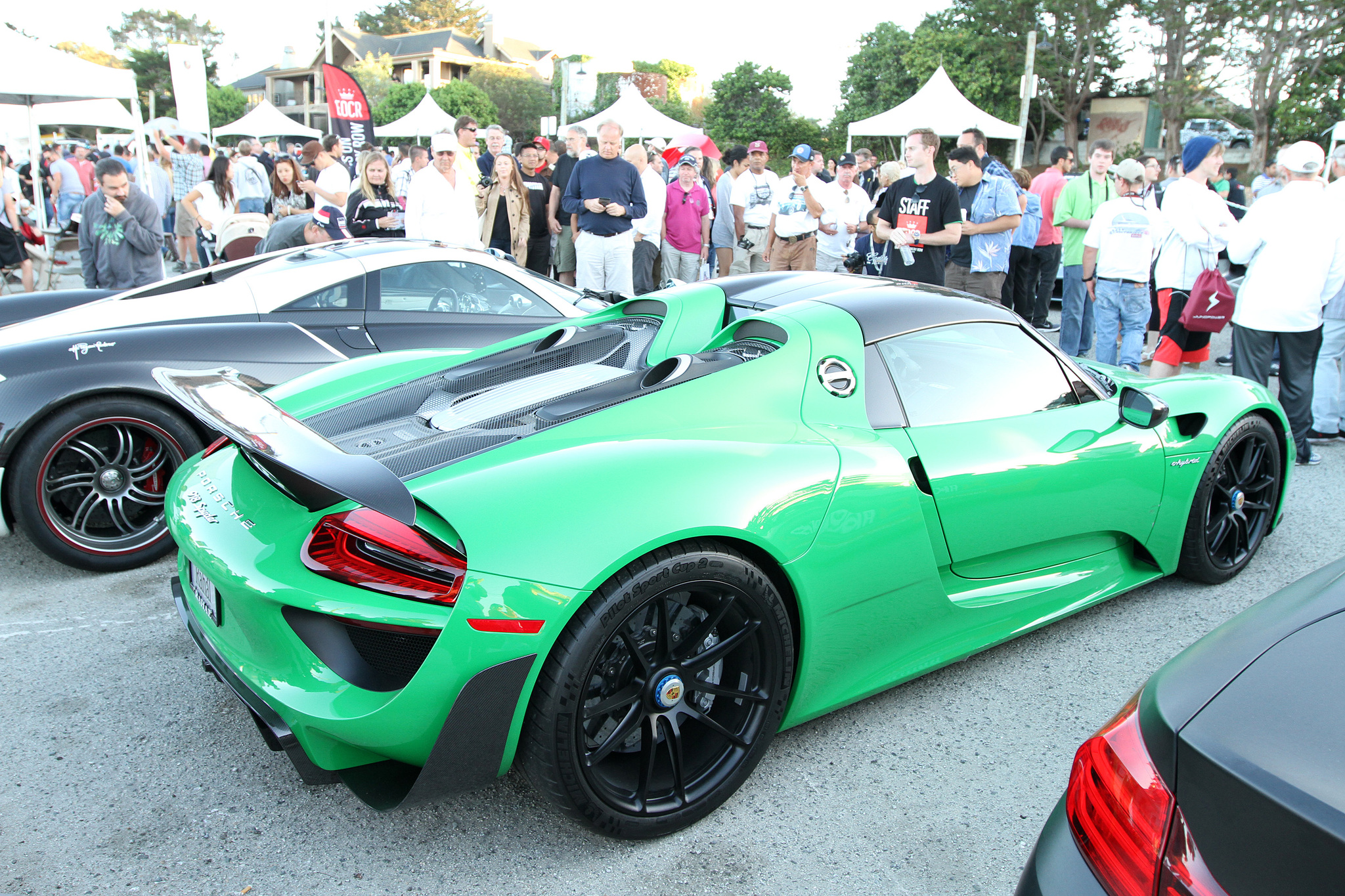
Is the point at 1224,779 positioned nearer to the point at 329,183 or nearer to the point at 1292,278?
the point at 1292,278

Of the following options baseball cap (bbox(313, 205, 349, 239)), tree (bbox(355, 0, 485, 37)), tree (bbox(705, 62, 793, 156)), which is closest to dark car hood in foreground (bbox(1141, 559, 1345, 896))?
baseball cap (bbox(313, 205, 349, 239))

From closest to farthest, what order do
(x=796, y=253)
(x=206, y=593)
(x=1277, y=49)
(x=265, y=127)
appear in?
1. (x=206, y=593)
2. (x=796, y=253)
3. (x=265, y=127)
4. (x=1277, y=49)

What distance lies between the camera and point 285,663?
Answer: 193cm

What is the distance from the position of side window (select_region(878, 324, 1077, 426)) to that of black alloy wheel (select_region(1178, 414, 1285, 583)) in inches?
32.9

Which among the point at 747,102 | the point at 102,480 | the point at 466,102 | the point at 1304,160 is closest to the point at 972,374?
the point at 102,480

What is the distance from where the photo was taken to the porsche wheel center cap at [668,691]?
2.09 meters

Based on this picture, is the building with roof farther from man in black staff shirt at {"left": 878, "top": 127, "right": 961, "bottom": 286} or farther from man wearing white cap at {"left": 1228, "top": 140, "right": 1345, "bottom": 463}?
man wearing white cap at {"left": 1228, "top": 140, "right": 1345, "bottom": 463}

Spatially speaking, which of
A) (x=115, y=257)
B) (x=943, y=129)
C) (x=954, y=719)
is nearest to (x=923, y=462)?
→ (x=954, y=719)

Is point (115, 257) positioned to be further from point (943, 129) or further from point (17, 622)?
point (943, 129)

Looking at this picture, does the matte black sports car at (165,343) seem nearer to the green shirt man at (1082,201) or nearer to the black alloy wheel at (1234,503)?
the black alloy wheel at (1234,503)

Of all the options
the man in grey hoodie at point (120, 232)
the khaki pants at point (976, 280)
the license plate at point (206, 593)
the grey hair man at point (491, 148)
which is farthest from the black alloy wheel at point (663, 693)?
the grey hair man at point (491, 148)

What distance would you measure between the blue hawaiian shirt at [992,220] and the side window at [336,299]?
4547 millimetres

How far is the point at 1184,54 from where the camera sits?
38.1 metres

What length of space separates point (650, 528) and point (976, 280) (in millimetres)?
5654
